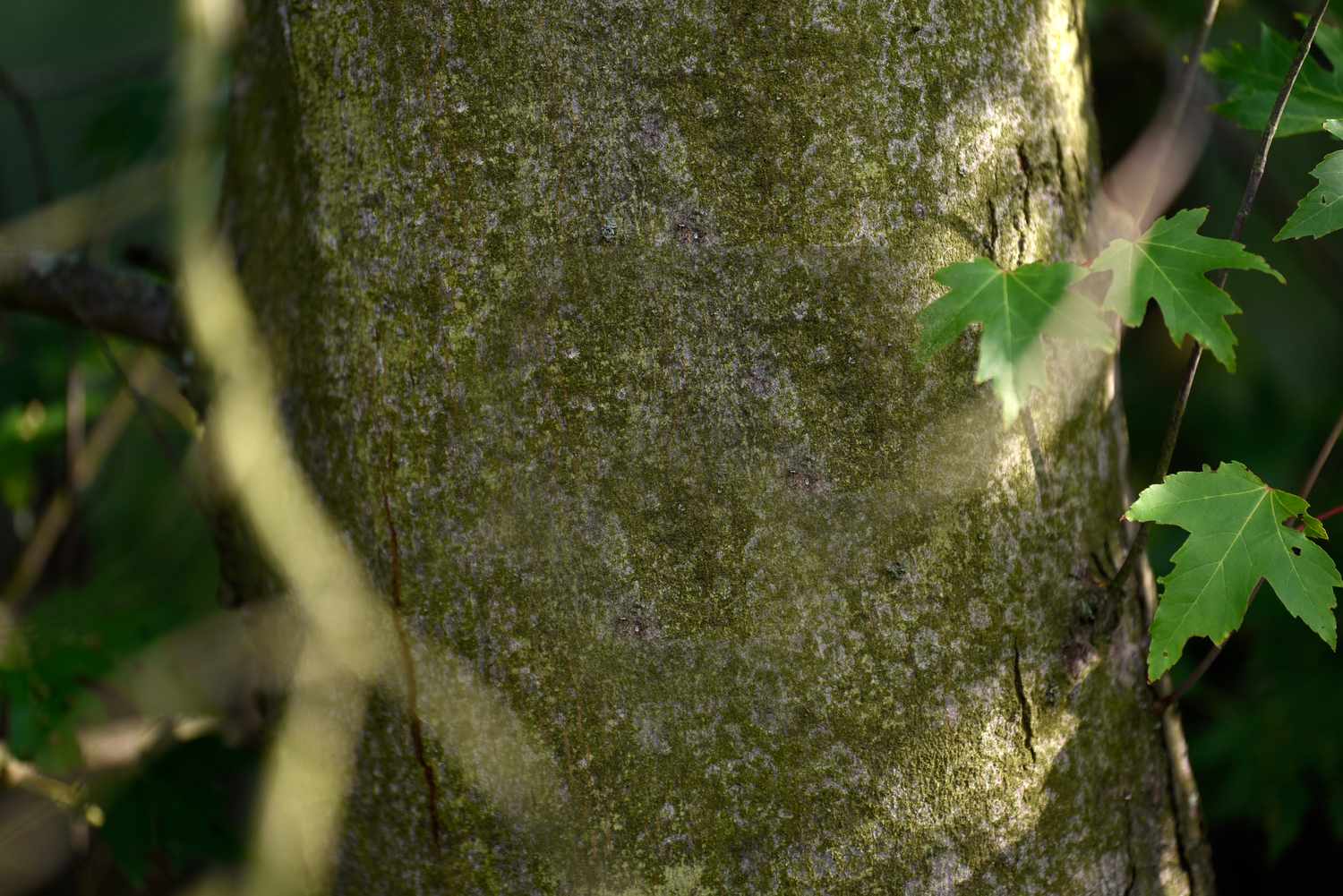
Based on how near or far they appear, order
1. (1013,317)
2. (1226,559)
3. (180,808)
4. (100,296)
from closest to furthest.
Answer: (1013,317) < (1226,559) < (100,296) < (180,808)

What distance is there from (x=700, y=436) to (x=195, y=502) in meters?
0.71

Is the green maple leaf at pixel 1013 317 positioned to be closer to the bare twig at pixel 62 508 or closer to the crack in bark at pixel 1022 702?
the crack in bark at pixel 1022 702

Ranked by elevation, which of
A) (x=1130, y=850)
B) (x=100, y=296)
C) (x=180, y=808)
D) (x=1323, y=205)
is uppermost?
(x=100, y=296)

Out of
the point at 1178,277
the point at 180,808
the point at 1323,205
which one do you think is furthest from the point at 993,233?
the point at 180,808

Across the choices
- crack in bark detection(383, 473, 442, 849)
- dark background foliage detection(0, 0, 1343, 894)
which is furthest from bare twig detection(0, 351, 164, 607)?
crack in bark detection(383, 473, 442, 849)

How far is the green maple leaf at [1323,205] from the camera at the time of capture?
2.89ft

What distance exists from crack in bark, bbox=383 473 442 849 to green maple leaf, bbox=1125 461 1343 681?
654 mm

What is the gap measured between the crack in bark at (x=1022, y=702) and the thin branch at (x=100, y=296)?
1.12 m

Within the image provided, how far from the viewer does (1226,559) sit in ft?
2.88

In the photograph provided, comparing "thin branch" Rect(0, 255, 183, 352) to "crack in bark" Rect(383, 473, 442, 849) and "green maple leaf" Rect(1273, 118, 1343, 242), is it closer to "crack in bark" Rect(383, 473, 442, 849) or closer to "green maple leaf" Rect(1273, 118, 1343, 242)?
"crack in bark" Rect(383, 473, 442, 849)

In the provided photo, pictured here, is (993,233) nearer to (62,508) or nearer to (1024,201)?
(1024,201)

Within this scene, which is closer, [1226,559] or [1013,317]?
[1013,317]

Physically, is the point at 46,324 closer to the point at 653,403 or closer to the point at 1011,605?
the point at 653,403

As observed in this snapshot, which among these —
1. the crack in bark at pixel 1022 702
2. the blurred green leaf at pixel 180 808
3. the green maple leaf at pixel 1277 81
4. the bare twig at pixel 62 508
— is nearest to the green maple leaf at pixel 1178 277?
the crack in bark at pixel 1022 702
